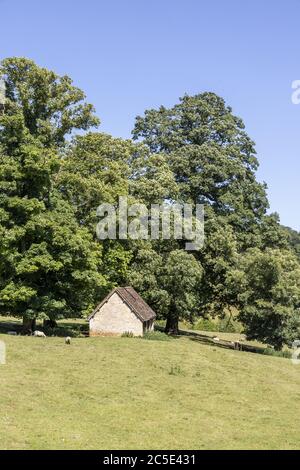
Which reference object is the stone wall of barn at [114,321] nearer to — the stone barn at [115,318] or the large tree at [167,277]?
the stone barn at [115,318]

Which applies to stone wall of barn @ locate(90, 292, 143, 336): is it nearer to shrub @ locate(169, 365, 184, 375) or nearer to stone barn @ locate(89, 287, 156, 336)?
stone barn @ locate(89, 287, 156, 336)

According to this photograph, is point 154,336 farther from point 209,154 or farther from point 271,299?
point 209,154

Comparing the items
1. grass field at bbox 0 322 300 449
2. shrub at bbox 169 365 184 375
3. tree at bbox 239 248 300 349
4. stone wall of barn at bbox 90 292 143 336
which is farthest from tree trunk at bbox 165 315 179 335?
shrub at bbox 169 365 184 375

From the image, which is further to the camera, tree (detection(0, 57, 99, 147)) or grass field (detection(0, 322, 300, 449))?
tree (detection(0, 57, 99, 147))

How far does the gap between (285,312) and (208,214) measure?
14782mm

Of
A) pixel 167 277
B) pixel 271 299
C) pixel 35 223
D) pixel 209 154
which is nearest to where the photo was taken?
pixel 35 223

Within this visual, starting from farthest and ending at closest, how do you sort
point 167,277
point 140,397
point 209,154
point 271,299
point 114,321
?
1. point 209,154
2. point 167,277
3. point 271,299
4. point 114,321
5. point 140,397

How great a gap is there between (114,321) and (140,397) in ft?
63.2

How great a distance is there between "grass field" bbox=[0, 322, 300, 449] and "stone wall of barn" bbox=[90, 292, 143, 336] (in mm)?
3716

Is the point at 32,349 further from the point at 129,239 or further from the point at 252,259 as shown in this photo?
the point at 252,259

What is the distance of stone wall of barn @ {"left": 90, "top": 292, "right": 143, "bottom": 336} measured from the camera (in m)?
49.0

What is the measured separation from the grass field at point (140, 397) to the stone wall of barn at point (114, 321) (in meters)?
3.72

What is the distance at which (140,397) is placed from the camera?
30.2 metres

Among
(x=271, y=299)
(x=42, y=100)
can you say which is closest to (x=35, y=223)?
(x=42, y=100)
